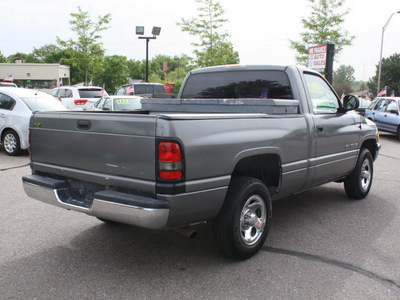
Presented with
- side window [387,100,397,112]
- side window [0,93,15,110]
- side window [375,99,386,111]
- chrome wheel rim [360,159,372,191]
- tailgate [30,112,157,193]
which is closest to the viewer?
tailgate [30,112,157,193]

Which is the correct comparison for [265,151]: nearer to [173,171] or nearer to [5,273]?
[173,171]

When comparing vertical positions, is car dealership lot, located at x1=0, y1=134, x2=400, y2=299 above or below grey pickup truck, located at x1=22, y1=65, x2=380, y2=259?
below

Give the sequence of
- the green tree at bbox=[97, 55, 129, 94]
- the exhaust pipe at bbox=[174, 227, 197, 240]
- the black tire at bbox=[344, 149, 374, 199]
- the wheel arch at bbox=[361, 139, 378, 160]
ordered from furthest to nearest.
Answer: the green tree at bbox=[97, 55, 129, 94] < the wheel arch at bbox=[361, 139, 378, 160] < the black tire at bbox=[344, 149, 374, 199] < the exhaust pipe at bbox=[174, 227, 197, 240]

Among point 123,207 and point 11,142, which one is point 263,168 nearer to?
point 123,207

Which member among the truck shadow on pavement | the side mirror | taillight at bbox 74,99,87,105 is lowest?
the truck shadow on pavement

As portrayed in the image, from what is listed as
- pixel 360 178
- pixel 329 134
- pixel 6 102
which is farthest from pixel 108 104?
pixel 329 134

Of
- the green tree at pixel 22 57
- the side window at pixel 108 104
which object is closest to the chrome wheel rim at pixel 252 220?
the side window at pixel 108 104

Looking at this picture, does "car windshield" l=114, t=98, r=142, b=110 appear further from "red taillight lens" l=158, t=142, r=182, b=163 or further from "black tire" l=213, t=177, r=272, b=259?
"red taillight lens" l=158, t=142, r=182, b=163

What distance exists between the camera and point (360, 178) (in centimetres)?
610

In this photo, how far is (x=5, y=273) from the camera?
11.5 ft

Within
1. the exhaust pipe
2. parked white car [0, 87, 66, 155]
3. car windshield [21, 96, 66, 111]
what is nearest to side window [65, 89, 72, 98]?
car windshield [21, 96, 66, 111]

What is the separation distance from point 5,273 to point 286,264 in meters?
2.53

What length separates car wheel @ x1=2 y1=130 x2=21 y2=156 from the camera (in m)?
9.88

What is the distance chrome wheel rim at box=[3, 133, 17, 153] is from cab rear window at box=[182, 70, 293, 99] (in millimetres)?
6176
